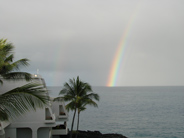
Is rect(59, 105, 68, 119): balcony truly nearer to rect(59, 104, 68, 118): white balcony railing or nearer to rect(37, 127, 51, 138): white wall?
rect(59, 104, 68, 118): white balcony railing

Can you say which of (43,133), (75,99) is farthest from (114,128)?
(43,133)

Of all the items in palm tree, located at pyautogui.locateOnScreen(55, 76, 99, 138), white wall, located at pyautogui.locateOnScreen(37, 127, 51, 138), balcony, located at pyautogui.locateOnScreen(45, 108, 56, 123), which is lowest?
white wall, located at pyautogui.locateOnScreen(37, 127, 51, 138)

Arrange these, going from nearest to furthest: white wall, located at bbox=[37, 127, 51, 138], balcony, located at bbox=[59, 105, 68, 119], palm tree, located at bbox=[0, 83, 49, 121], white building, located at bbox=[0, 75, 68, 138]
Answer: palm tree, located at bbox=[0, 83, 49, 121] < white building, located at bbox=[0, 75, 68, 138] < white wall, located at bbox=[37, 127, 51, 138] < balcony, located at bbox=[59, 105, 68, 119]

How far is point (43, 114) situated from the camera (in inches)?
878

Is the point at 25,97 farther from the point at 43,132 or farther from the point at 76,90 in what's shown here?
the point at 76,90

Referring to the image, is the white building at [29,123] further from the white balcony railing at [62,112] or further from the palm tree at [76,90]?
the palm tree at [76,90]

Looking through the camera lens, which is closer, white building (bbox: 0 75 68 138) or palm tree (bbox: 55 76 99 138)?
white building (bbox: 0 75 68 138)

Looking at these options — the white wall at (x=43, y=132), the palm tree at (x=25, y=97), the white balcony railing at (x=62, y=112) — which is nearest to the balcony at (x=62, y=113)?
the white balcony railing at (x=62, y=112)

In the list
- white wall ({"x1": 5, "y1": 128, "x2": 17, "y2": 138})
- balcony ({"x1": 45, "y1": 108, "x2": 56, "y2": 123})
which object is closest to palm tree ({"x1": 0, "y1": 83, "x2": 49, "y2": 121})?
balcony ({"x1": 45, "y1": 108, "x2": 56, "y2": 123})

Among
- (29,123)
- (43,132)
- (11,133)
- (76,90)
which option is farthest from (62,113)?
(11,133)

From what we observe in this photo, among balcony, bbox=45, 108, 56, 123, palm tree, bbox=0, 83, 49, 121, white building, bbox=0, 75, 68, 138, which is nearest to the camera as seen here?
palm tree, bbox=0, 83, 49, 121

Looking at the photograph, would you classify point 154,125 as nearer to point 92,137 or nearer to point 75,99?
point 92,137

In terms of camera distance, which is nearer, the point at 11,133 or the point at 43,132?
the point at 11,133

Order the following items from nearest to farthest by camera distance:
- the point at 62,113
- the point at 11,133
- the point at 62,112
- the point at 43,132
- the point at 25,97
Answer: the point at 25,97
the point at 11,133
the point at 43,132
the point at 62,113
the point at 62,112
